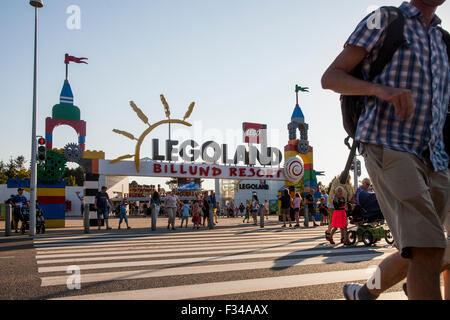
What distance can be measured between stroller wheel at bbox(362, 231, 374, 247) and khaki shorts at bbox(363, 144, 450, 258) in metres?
6.99

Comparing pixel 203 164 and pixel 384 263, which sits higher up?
pixel 203 164

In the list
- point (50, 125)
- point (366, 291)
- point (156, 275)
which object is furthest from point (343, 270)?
point (50, 125)

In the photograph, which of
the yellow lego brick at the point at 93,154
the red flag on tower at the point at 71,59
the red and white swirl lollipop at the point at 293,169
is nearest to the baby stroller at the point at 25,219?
the yellow lego brick at the point at 93,154

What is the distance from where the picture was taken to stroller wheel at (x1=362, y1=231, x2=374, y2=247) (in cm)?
834

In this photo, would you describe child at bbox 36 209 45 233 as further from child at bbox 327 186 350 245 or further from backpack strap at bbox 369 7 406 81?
backpack strap at bbox 369 7 406 81

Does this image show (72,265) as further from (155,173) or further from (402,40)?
(155,173)

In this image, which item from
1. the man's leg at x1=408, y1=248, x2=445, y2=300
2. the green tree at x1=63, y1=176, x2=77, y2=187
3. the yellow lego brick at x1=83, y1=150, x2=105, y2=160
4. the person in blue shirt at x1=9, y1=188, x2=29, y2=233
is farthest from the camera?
the green tree at x1=63, y1=176, x2=77, y2=187

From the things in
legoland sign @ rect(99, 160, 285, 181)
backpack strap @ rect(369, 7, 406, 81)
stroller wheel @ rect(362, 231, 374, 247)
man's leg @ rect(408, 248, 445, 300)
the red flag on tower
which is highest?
the red flag on tower

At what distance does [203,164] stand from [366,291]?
1923 cm

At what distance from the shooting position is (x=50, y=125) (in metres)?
31.6

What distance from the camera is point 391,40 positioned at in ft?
6.03

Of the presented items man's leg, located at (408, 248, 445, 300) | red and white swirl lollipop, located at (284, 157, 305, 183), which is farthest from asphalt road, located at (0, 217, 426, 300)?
red and white swirl lollipop, located at (284, 157, 305, 183)

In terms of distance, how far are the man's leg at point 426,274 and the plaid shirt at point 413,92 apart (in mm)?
420
